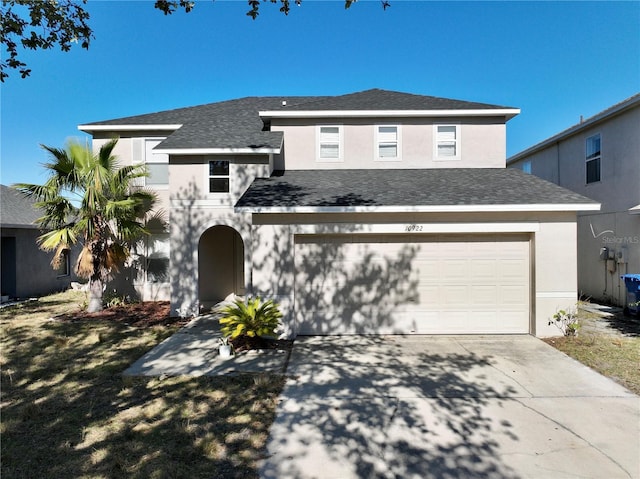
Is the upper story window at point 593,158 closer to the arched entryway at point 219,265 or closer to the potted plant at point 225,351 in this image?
the arched entryway at point 219,265

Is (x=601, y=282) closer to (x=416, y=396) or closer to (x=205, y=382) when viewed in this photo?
(x=416, y=396)

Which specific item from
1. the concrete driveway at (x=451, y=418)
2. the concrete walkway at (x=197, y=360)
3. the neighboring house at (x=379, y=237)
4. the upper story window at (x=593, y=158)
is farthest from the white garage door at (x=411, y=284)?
the upper story window at (x=593, y=158)

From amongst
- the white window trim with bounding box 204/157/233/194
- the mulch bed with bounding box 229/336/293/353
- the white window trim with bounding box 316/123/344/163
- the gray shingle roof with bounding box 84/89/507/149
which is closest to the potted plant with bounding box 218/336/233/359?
the mulch bed with bounding box 229/336/293/353

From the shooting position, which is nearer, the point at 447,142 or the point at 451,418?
the point at 451,418

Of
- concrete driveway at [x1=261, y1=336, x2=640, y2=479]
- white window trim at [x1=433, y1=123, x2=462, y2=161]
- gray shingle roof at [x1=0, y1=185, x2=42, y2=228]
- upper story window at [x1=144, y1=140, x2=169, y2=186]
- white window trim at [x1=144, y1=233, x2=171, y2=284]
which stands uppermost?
white window trim at [x1=433, y1=123, x2=462, y2=161]

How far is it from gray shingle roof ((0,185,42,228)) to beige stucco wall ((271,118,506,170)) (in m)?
10.0

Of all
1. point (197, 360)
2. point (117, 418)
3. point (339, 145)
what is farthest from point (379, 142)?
point (117, 418)

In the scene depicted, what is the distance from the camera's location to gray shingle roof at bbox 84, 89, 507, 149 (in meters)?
9.77

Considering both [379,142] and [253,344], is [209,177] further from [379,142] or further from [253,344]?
[379,142]

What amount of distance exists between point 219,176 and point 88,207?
374 cm

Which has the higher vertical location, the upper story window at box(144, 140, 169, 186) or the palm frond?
the upper story window at box(144, 140, 169, 186)

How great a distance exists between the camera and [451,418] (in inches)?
173

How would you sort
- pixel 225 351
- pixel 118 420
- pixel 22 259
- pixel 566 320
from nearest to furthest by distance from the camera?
1. pixel 118 420
2. pixel 225 351
3. pixel 566 320
4. pixel 22 259

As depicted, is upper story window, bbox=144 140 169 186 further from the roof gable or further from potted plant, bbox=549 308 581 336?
potted plant, bbox=549 308 581 336
